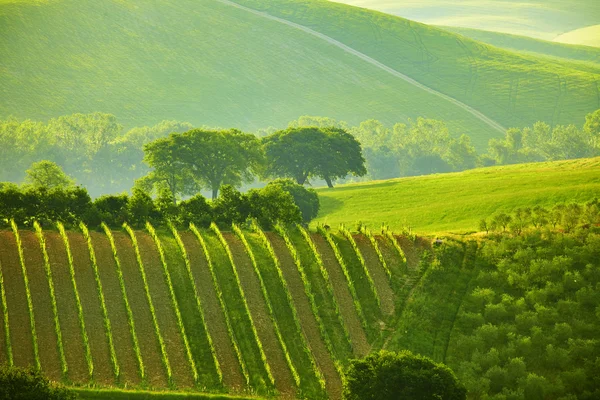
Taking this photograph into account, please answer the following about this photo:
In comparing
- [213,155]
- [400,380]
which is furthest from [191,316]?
[213,155]

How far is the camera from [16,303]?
5878 cm

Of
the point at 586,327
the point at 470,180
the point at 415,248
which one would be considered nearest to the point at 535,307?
the point at 586,327

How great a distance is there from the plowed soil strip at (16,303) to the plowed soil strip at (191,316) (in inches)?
469

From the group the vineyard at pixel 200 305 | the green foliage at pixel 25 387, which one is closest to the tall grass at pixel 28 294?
the vineyard at pixel 200 305

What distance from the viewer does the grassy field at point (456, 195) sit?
321 feet

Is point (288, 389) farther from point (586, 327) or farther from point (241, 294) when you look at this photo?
point (586, 327)

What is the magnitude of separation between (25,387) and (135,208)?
36.2 metres

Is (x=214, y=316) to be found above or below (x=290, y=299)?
below

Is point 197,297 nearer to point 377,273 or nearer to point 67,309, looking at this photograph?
point 67,309

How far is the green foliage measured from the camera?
42.6 meters

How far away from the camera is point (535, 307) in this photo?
215 ft

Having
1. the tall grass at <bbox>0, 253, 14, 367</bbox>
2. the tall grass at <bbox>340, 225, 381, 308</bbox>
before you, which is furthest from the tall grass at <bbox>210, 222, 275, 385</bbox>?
the tall grass at <bbox>0, 253, 14, 367</bbox>

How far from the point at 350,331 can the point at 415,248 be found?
15728 millimetres

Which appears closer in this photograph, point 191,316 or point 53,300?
point 53,300
